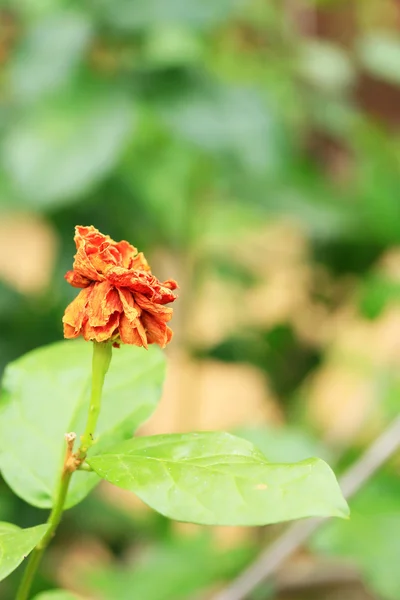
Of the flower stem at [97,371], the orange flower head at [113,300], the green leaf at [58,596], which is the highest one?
the orange flower head at [113,300]

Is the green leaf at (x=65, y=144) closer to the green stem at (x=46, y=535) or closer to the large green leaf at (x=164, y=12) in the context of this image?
the large green leaf at (x=164, y=12)

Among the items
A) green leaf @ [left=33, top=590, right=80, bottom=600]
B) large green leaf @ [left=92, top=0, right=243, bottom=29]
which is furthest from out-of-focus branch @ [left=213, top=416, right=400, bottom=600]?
large green leaf @ [left=92, top=0, right=243, bottom=29]

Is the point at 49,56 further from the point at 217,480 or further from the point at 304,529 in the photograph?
the point at 217,480

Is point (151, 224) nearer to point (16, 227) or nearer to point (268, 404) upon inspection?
point (268, 404)

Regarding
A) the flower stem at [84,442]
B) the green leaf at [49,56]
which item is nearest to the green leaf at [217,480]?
the flower stem at [84,442]

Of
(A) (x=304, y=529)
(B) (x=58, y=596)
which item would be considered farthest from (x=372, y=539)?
(B) (x=58, y=596)

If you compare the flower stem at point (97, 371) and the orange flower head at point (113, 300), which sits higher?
→ the orange flower head at point (113, 300)

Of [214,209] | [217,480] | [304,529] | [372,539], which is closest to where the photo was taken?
[217,480]

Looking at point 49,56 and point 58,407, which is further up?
point 49,56
